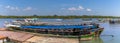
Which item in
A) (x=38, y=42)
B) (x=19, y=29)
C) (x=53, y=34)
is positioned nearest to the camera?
(x=38, y=42)

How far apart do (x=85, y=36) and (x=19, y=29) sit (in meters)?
6.78

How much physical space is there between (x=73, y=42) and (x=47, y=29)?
4993 millimetres

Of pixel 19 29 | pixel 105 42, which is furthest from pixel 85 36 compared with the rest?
pixel 19 29

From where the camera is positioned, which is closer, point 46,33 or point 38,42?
point 38,42

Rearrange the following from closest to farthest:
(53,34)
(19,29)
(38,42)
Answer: (38,42)
(53,34)
(19,29)

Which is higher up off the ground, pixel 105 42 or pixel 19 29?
pixel 19 29

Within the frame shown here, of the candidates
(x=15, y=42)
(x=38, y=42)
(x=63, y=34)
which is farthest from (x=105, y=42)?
(x=15, y=42)

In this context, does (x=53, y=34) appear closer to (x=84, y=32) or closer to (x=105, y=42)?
(x=84, y=32)

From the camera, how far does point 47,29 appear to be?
68.1 ft

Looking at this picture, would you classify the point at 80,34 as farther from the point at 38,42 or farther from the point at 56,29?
the point at 38,42

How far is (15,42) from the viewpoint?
1670cm

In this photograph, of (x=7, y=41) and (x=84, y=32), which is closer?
(x=7, y=41)

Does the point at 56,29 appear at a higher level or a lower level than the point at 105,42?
higher

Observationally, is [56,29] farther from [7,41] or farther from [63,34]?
[7,41]
